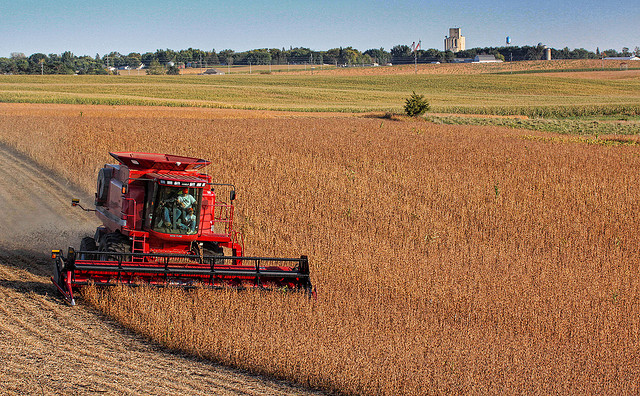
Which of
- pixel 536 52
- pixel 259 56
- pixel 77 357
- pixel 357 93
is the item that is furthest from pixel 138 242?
pixel 259 56

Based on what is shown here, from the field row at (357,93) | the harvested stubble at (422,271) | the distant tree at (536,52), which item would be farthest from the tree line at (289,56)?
the harvested stubble at (422,271)

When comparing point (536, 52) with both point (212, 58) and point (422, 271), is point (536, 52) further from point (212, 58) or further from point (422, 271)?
point (422, 271)

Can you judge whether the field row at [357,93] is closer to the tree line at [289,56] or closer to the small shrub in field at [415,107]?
the small shrub in field at [415,107]

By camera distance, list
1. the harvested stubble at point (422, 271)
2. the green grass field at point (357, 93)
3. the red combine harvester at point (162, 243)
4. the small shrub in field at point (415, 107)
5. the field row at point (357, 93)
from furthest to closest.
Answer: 1. the green grass field at point (357, 93)
2. the field row at point (357, 93)
3. the small shrub in field at point (415, 107)
4. the red combine harvester at point (162, 243)
5. the harvested stubble at point (422, 271)

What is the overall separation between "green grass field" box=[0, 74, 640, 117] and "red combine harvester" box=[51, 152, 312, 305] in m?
43.2

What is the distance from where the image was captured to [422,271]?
1199cm

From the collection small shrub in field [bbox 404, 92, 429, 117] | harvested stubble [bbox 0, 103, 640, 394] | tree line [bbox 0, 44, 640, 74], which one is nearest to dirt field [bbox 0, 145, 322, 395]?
harvested stubble [bbox 0, 103, 640, 394]

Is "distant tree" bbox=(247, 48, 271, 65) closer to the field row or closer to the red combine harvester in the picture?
the field row

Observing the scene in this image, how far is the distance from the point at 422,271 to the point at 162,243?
4.56 meters

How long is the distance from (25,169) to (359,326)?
17128mm

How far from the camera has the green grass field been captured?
56938 mm

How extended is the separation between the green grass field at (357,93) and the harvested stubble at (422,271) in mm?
30870

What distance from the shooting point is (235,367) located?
26.0 feet

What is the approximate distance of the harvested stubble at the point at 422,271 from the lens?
8.01 metres
